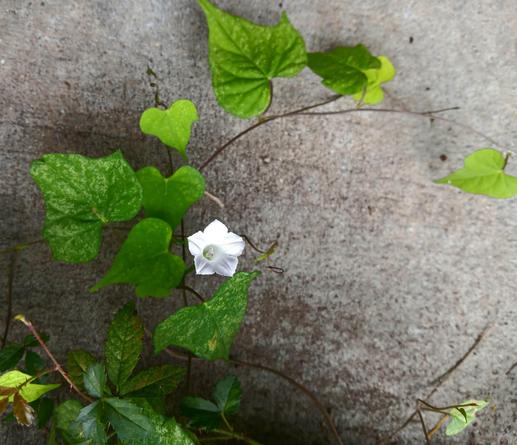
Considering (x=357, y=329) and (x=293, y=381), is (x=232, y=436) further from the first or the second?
(x=357, y=329)

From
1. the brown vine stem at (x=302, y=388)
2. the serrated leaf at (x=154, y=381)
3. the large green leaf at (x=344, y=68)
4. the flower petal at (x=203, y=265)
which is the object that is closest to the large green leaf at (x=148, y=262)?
the flower petal at (x=203, y=265)

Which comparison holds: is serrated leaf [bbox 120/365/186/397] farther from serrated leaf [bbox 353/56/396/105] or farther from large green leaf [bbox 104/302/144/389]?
serrated leaf [bbox 353/56/396/105]

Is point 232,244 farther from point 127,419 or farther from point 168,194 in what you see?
point 127,419

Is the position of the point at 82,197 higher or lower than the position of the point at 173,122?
lower

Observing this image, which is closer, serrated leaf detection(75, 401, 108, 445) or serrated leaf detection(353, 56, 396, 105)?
serrated leaf detection(75, 401, 108, 445)

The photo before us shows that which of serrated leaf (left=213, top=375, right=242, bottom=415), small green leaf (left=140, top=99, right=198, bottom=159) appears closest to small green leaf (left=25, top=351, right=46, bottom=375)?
serrated leaf (left=213, top=375, right=242, bottom=415)

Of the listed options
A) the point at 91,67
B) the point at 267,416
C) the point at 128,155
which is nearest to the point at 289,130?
the point at 128,155

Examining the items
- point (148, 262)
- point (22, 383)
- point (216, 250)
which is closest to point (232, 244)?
point (216, 250)

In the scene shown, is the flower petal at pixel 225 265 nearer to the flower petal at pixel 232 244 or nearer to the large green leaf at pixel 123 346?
the flower petal at pixel 232 244
